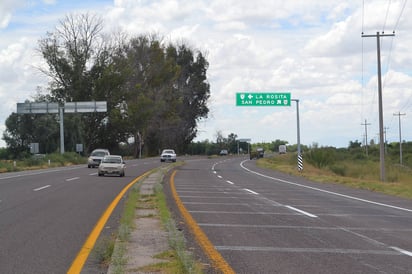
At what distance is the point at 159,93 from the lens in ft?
304

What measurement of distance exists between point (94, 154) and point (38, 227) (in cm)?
3871

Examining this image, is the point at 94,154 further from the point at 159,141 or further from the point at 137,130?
the point at 159,141

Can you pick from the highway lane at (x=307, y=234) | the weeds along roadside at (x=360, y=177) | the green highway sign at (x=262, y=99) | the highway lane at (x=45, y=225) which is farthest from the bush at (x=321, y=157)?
the highway lane at (x=45, y=225)

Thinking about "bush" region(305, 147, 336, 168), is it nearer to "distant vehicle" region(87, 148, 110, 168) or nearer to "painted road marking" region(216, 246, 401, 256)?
"distant vehicle" region(87, 148, 110, 168)

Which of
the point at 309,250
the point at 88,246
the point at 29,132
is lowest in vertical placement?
the point at 309,250

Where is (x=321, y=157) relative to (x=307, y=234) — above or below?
above

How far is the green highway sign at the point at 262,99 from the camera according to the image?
49.9m

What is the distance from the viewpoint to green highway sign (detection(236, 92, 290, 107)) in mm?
49938

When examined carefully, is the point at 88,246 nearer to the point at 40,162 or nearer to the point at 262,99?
the point at 262,99

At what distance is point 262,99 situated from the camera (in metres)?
50.4

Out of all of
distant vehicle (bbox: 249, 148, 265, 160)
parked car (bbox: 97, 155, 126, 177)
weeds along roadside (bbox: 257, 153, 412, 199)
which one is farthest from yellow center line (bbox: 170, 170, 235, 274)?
distant vehicle (bbox: 249, 148, 265, 160)

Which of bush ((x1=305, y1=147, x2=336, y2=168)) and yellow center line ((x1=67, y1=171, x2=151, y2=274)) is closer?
yellow center line ((x1=67, y1=171, x2=151, y2=274))

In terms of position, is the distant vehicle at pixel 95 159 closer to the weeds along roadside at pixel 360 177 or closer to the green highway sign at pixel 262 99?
the green highway sign at pixel 262 99

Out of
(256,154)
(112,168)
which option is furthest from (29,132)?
(112,168)
